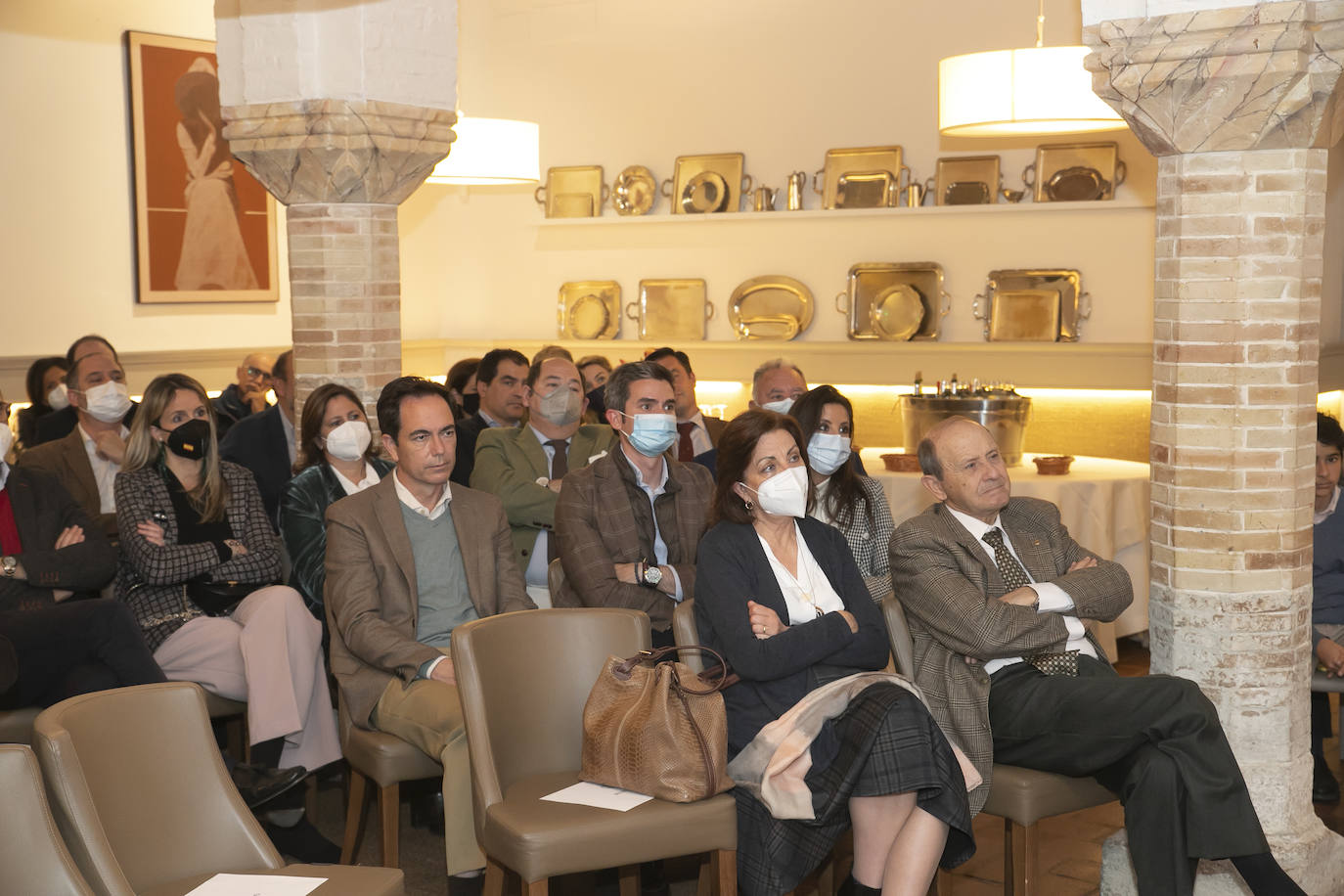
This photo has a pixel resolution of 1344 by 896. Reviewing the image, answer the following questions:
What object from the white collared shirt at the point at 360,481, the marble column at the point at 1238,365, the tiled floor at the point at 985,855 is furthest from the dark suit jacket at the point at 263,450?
the marble column at the point at 1238,365

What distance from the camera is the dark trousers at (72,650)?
12.5 ft

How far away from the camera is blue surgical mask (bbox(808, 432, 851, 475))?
434 centimetres

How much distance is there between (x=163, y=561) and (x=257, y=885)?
1847 mm

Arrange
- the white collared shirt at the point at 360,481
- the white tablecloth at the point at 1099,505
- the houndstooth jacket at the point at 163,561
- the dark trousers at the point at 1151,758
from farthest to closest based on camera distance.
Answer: the white tablecloth at the point at 1099,505
the white collared shirt at the point at 360,481
the houndstooth jacket at the point at 163,561
the dark trousers at the point at 1151,758

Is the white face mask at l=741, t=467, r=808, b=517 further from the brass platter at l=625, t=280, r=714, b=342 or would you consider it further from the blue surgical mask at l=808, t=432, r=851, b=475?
the brass platter at l=625, t=280, r=714, b=342

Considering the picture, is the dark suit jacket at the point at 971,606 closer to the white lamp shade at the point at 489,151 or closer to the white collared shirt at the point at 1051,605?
the white collared shirt at the point at 1051,605

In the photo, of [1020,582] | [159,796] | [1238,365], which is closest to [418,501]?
[159,796]

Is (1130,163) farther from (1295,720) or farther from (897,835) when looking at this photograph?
(897,835)

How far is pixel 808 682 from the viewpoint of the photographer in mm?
3443

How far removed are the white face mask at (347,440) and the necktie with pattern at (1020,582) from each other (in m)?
2.06

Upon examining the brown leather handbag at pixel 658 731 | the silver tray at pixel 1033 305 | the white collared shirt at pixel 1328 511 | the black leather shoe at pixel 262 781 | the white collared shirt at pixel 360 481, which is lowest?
the black leather shoe at pixel 262 781

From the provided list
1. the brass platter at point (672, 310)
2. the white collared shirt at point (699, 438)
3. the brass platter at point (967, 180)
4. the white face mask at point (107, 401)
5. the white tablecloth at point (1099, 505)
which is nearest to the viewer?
the white face mask at point (107, 401)

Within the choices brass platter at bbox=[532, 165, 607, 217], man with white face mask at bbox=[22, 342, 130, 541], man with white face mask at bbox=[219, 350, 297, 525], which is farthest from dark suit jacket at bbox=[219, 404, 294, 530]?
brass platter at bbox=[532, 165, 607, 217]

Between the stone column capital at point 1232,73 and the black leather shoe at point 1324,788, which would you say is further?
the black leather shoe at point 1324,788
